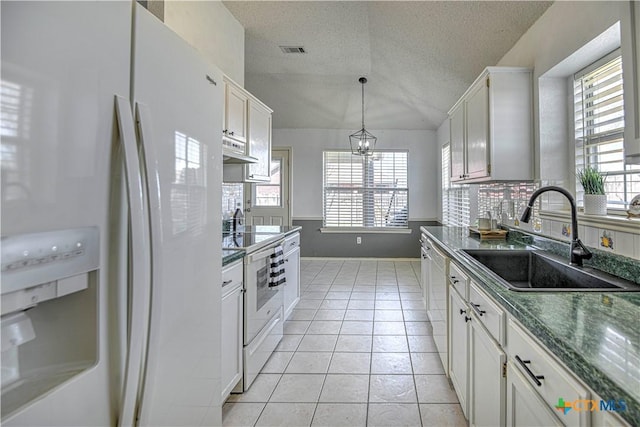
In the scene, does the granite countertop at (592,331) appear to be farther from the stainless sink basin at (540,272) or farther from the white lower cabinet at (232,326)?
the white lower cabinet at (232,326)

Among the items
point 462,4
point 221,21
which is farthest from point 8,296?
point 462,4

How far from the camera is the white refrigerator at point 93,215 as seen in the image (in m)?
0.56

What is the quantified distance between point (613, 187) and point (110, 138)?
93.9 inches

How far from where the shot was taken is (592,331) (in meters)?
0.84

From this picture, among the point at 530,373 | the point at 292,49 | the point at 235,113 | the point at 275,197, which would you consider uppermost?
the point at 292,49

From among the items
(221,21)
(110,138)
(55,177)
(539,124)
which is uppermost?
(221,21)

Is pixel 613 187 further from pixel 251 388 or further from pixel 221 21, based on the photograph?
pixel 221 21

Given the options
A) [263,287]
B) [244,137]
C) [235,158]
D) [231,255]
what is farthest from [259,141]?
[231,255]

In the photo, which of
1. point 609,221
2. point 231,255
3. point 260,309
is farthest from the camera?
point 260,309

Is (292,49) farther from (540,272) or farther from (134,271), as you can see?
(134,271)

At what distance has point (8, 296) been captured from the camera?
0.54 metres

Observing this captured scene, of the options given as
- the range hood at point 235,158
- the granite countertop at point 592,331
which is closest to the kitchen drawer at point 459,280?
the granite countertop at point 592,331

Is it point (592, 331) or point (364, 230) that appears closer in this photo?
point (592, 331)

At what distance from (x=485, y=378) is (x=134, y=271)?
138 centimetres
